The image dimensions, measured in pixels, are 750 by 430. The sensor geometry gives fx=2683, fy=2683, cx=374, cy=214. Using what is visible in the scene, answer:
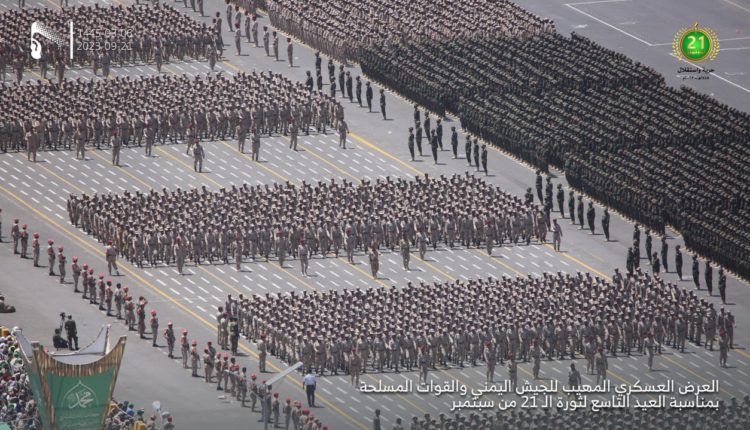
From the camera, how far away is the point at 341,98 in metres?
158

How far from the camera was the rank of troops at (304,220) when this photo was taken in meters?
134

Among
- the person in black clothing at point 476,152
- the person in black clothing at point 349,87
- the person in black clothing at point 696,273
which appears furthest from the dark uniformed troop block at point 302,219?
the person in black clothing at point 349,87

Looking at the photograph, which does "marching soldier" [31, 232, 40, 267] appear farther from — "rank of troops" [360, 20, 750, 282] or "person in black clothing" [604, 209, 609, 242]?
"rank of troops" [360, 20, 750, 282]

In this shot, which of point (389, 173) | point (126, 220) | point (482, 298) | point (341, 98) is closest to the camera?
point (482, 298)

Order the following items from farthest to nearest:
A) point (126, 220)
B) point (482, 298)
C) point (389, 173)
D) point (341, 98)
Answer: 1. point (341, 98)
2. point (389, 173)
3. point (126, 220)
4. point (482, 298)

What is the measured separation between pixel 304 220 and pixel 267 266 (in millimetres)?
3601

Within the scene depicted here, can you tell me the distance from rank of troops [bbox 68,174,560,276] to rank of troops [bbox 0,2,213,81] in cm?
2118

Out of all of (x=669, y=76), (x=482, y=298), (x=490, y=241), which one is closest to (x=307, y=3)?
(x=669, y=76)

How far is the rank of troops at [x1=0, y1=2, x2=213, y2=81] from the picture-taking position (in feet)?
525

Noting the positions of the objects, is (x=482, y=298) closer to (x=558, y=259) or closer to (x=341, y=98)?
(x=558, y=259)

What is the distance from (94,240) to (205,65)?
27689 mm

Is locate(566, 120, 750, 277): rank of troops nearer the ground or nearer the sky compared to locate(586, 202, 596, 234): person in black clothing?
nearer the sky

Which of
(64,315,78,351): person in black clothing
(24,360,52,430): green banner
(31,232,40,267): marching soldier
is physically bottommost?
(31,232,40,267): marching soldier

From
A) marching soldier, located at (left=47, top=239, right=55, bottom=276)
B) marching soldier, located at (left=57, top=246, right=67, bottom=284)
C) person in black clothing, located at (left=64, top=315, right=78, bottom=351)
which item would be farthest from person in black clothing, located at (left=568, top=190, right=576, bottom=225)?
person in black clothing, located at (left=64, top=315, right=78, bottom=351)
